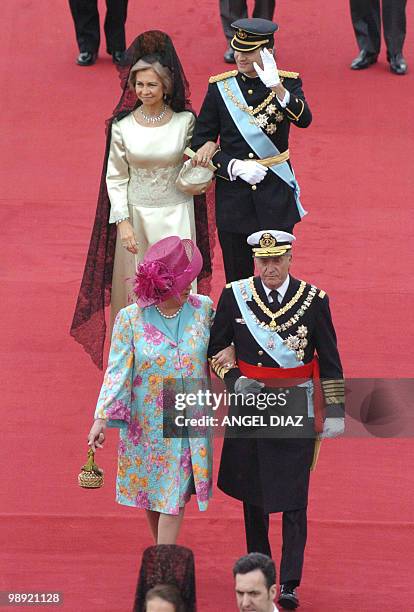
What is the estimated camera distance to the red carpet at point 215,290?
21.0ft

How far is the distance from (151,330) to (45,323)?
2.28 metres

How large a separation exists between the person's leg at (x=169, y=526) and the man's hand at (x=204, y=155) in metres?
1.66

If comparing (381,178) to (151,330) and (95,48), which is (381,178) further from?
(151,330)

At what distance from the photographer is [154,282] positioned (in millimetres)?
5961

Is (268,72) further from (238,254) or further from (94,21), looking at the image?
(94,21)

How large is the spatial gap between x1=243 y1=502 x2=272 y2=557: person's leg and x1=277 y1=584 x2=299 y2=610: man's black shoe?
155mm

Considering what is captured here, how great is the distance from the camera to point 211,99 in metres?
7.22

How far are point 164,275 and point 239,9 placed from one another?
5.27m

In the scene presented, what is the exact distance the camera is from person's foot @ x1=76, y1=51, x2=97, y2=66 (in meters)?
11.0

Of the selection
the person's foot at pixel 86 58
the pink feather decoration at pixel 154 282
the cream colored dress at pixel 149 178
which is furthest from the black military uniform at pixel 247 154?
the person's foot at pixel 86 58

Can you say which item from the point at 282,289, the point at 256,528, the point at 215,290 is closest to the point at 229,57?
the point at 215,290

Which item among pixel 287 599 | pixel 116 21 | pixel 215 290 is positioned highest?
pixel 287 599

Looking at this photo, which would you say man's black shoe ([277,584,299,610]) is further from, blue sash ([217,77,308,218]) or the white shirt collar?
blue sash ([217,77,308,218])

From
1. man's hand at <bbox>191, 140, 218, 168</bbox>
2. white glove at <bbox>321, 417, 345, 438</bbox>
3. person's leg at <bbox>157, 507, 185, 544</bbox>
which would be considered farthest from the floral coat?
man's hand at <bbox>191, 140, 218, 168</bbox>
